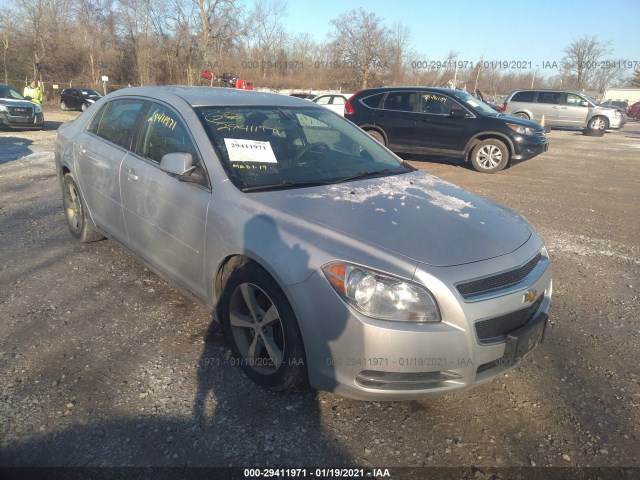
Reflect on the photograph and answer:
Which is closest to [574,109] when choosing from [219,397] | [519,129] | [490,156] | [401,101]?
[519,129]

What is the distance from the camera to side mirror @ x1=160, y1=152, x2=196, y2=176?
2830mm

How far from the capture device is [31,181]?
7.79 m

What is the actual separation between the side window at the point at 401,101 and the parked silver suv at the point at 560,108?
11.6 m

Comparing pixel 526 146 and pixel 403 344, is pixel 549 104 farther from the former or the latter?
pixel 403 344

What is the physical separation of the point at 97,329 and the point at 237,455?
1633 millimetres

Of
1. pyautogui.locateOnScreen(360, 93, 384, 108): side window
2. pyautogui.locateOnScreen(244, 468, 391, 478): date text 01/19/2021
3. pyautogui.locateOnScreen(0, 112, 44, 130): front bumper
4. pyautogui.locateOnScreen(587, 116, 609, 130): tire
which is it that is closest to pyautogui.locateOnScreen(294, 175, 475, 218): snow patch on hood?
pyautogui.locateOnScreen(244, 468, 391, 478): date text 01/19/2021

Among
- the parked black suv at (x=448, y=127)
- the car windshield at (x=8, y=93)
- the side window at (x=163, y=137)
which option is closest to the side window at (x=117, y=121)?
the side window at (x=163, y=137)

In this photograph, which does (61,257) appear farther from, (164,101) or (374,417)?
(374,417)

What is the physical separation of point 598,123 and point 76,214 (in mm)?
22141

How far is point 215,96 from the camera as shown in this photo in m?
3.48

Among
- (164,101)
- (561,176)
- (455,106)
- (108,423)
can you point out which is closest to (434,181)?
(164,101)

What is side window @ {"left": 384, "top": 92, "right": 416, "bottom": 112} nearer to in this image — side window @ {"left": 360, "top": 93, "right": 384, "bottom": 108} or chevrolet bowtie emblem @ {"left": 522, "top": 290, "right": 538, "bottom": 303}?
side window @ {"left": 360, "top": 93, "right": 384, "bottom": 108}

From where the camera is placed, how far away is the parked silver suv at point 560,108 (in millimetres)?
19672

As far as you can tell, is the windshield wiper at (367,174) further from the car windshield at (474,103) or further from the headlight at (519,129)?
the car windshield at (474,103)
